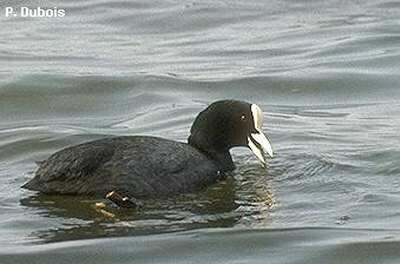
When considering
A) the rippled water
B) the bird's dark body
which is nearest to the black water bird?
the bird's dark body

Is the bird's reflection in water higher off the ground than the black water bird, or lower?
lower

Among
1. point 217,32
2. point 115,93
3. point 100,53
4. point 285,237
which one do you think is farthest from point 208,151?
point 217,32

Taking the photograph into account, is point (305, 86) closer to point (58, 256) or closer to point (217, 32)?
point (217, 32)

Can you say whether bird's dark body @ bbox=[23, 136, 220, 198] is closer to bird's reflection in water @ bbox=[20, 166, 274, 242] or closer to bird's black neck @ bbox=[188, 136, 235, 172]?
bird's reflection in water @ bbox=[20, 166, 274, 242]

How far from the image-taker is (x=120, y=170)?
33.0 feet

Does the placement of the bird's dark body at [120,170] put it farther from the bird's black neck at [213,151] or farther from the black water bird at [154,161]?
the bird's black neck at [213,151]

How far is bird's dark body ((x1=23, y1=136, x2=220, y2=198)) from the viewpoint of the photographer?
32.9ft

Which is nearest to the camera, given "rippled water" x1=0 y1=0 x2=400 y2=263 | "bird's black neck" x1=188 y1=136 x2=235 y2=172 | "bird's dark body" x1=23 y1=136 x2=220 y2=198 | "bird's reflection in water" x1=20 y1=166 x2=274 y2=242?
"rippled water" x1=0 y1=0 x2=400 y2=263

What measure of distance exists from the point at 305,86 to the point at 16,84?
8.63 ft

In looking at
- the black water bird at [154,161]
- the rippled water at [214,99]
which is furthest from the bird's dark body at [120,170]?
the rippled water at [214,99]

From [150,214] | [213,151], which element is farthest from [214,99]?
[150,214]

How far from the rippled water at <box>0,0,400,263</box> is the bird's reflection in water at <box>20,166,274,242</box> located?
0.05 feet

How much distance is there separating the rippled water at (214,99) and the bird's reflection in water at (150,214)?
0.01 meters

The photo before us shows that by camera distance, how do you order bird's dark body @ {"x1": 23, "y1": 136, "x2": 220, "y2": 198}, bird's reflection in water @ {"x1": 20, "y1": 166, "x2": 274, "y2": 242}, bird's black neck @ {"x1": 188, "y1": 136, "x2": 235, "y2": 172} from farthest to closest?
1. bird's black neck @ {"x1": 188, "y1": 136, "x2": 235, "y2": 172}
2. bird's dark body @ {"x1": 23, "y1": 136, "x2": 220, "y2": 198}
3. bird's reflection in water @ {"x1": 20, "y1": 166, "x2": 274, "y2": 242}
